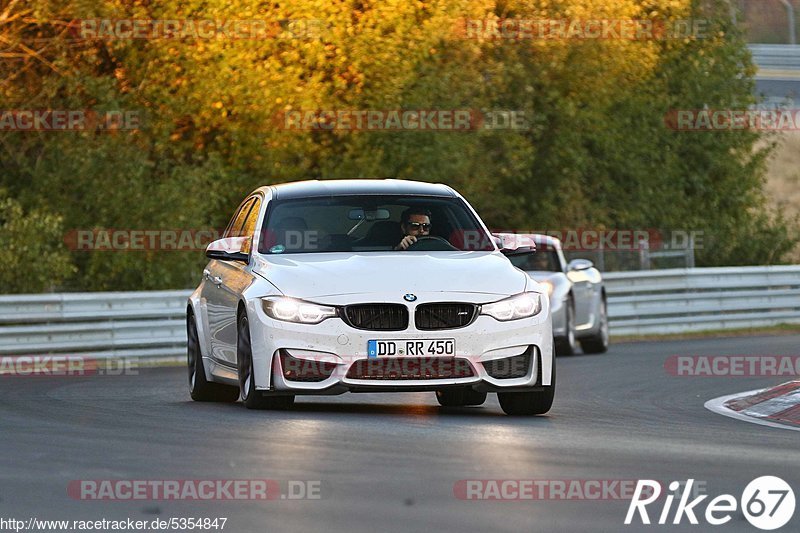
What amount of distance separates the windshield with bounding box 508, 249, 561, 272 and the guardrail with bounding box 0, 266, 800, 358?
13.8 ft

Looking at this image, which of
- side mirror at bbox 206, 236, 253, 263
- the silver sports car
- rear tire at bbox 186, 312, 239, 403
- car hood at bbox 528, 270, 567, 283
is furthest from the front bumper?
car hood at bbox 528, 270, 567, 283

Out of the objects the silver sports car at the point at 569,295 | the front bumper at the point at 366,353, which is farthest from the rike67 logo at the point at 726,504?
the silver sports car at the point at 569,295

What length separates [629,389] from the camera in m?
17.2

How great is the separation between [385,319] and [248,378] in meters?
1.16

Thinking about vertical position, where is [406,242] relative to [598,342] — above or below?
above

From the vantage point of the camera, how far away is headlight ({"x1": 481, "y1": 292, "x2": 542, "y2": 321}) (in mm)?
12578

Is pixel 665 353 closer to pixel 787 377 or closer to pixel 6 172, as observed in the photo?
pixel 787 377

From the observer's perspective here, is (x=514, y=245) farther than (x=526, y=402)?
Yes

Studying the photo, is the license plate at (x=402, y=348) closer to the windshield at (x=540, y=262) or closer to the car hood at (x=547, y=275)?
the car hood at (x=547, y=275)

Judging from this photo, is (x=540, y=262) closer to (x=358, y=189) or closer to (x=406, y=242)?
(x=358, y=189)

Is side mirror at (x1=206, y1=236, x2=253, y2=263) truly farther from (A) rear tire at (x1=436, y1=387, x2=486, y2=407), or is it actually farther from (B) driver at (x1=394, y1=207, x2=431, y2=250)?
(A) rear tire at (x1=436, y1=387, x2=486, y2=407)

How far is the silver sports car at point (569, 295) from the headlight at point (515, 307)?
10.8 meters

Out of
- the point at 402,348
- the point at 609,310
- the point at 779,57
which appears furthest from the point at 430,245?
the point at 779,57

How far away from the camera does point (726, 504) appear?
8.50 m
